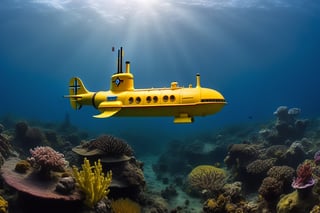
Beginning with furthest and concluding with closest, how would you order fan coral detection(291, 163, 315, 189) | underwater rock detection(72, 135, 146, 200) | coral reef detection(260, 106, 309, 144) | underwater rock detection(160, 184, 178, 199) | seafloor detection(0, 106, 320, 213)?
1. coral reef detection(260, 106, 309, 144)
2. underwater rock detection(160, 184, 178, 199)
3. underwater rock detection(72, 135, 146, 200)
4. seafloor detection(0, 106, 320, 213)
5. fan coral detection(291, 163, 315, 189)

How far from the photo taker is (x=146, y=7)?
43.7m

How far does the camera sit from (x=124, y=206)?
909 centimetres

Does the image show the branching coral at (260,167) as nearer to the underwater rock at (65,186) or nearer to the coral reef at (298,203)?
the coral reef at (298,203)

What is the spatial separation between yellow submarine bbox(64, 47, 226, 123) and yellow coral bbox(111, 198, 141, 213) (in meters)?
3.08

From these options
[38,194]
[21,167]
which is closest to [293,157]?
[38,194]

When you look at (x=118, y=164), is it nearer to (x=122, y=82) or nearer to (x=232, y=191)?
(x=122, y=82)

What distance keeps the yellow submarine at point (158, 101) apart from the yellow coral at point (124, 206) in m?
3.08

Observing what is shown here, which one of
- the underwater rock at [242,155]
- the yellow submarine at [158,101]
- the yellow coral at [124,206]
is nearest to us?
the yellow submarine at [158,101]

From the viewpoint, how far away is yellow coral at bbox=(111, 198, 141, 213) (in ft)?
29.2

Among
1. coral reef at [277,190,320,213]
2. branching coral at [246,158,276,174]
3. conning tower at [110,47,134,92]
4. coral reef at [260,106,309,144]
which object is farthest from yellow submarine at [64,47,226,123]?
coral reef at [260,106,309,144]

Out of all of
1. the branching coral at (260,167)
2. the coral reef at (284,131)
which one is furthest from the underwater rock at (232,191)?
the coral reef at (284,131)

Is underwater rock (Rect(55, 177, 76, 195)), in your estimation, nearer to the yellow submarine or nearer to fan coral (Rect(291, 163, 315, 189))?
the yellow submarine

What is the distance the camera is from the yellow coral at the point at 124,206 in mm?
8891

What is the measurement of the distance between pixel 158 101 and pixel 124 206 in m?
3.85
